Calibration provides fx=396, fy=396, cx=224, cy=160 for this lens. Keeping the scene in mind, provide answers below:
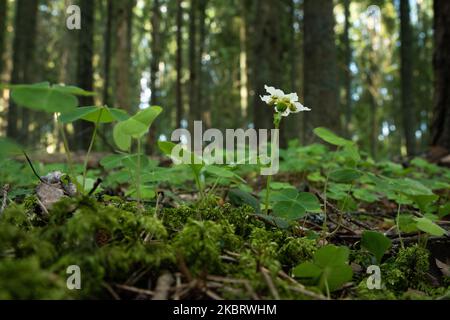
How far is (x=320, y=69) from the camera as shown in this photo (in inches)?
228

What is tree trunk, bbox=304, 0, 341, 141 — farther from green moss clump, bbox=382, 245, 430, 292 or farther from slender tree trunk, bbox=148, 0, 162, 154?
slender tree trunk, bbox=148, 0, 162, 154

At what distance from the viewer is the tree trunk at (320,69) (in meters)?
5.71

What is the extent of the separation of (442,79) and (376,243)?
4369 millimetres

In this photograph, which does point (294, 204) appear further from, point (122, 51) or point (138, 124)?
point (122, 51)

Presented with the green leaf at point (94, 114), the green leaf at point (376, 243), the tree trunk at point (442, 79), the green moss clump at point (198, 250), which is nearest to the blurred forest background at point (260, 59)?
the tree trunk at point (442, 79)

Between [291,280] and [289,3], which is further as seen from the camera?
[289,3]

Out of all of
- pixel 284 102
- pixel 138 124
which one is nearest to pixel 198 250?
pixel 138 124

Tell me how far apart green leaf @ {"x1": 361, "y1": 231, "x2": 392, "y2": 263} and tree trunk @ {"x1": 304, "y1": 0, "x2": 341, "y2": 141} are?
14.3ft

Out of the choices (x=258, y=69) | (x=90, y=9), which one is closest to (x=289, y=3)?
(x=258, y=69)

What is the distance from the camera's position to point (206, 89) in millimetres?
23281

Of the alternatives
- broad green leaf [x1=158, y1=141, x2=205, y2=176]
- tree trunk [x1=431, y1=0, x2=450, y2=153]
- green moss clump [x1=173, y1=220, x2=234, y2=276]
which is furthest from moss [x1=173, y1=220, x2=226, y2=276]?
tree trunk [x1=431, y1=0, x2=450, y2=153]

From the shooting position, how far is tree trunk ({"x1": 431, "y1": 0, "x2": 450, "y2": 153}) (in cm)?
491

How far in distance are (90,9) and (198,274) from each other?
652 centimetres
